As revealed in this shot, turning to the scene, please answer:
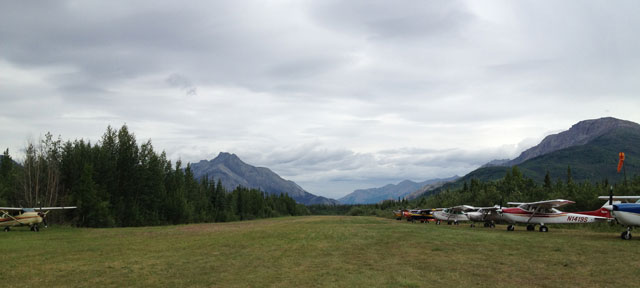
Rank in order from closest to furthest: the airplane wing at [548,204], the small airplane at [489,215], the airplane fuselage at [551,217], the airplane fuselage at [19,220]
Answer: the airplane wing at [548,204] < the airplane fuselage at [551,217] < the airplane fuselage at [19,220] < the small airplane at [489,215]

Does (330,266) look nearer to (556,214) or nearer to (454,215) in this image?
(556,214)

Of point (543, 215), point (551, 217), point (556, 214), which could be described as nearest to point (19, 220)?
point (543, 215)

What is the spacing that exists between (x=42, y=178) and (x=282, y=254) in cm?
4887

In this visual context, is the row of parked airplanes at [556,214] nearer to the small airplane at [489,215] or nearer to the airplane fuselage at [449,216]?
the small airplane at [489,215]

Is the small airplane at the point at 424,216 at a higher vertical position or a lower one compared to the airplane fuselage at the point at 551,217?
lower

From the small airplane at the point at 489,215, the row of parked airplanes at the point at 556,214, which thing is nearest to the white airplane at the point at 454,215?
the small airplane at the point at 489,215

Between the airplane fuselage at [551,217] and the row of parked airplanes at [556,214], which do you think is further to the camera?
the airplane fuselage at [551,217]

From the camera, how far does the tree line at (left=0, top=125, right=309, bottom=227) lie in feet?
159

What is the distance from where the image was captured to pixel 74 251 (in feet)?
59.3

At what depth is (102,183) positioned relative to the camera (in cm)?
5453

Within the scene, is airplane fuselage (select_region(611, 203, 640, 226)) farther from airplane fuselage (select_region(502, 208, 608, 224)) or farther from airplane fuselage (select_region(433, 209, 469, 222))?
airplane fuselage (select_region(433, 209, 469, 222))

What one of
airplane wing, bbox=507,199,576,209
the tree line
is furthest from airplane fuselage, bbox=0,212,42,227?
airplane wing, bbox=507,199,576,209

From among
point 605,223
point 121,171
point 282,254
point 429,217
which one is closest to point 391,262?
point 282,254

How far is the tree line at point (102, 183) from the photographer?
159ft
